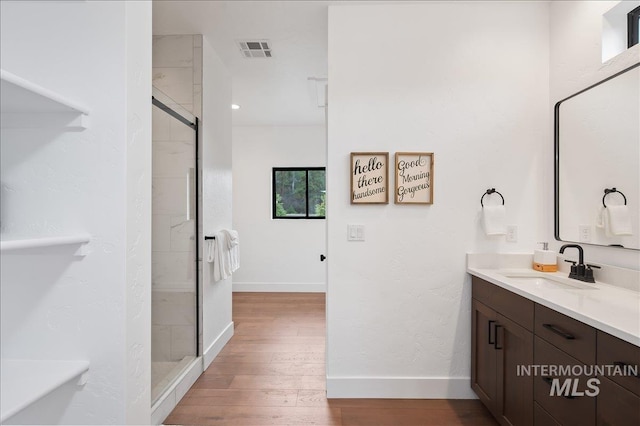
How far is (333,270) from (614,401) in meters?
1.56

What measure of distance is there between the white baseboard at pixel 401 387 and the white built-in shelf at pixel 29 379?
1752 millimetres

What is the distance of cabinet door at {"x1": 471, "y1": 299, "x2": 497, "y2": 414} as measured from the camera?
210 centimetres

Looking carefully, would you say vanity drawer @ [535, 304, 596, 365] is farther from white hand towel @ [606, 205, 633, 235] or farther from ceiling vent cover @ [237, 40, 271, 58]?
ceiling vent cover @ [237, 40, 271, 58]

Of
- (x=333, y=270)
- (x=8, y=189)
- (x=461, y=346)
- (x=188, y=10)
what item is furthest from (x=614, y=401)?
(x=188, y=10)

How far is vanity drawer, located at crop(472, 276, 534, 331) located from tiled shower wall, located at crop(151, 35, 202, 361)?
2.06 meters

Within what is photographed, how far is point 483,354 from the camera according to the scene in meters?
2.23

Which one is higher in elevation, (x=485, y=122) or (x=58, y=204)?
(x=485, y=122)

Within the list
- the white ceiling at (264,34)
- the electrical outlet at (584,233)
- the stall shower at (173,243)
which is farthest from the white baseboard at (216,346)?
the electrical outlet at (584,233)

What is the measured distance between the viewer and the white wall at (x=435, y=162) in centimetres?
243

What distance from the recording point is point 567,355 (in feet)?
4.70

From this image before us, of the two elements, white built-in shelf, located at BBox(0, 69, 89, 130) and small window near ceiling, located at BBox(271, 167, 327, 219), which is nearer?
white built-in shelf, located at BBox(0, 69, 89, 130)

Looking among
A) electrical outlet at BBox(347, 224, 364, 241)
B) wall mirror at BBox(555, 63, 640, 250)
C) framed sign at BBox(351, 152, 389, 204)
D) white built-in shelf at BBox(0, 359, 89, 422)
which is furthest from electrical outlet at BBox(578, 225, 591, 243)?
white built-in shelf at BBox(0, 359, 89, 422)

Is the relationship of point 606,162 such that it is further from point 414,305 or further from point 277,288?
point 277,288

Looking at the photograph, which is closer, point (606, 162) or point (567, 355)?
point (567, 355)
